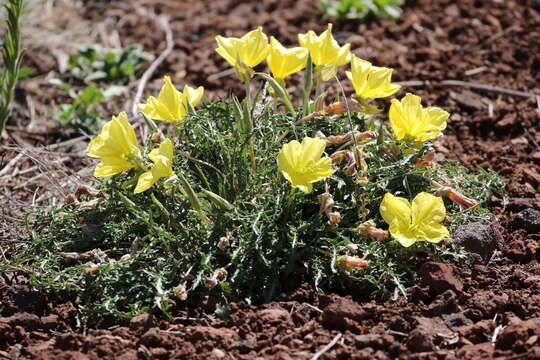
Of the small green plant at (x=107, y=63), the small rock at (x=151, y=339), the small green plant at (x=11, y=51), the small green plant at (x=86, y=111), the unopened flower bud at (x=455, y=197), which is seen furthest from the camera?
the small green plant at (x=107, y=63)

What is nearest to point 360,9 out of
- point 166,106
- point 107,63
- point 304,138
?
point 107,63

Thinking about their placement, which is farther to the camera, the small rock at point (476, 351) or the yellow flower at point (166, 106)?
the yellow flower at point (166, 106)

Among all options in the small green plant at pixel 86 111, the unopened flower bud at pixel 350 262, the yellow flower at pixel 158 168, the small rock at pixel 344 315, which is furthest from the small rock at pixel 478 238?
the small green plant at pixel 86 111

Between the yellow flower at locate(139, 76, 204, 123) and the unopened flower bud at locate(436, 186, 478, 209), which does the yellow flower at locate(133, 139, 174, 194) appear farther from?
the unopened flower bud at locate(436, 186, 478, 209)

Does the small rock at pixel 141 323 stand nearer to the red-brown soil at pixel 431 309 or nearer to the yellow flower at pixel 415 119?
the red-brown soil at pixel 431 309

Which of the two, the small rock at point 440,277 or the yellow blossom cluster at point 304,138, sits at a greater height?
the yellow blossom cluster at point 304,138

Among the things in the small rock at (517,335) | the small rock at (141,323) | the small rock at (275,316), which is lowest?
the small rock at (517,335)

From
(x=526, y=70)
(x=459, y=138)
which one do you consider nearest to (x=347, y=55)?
(x=459, y=138)

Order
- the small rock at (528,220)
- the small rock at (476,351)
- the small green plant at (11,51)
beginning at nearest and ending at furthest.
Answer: the small rock at (476,351) → the small rock at (528,220) → the small green plant at (11,51)
